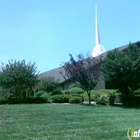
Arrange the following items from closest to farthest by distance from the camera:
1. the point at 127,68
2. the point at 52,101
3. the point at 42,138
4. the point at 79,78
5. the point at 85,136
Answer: the point at 42,138 < the point at 85,136 < the point at 127,68 < the point at 79,78 < the point at 52,101

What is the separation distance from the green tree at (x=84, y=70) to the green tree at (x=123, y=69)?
2.82ft

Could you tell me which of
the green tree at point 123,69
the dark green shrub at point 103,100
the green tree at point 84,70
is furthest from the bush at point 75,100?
the green tree at point 123,69

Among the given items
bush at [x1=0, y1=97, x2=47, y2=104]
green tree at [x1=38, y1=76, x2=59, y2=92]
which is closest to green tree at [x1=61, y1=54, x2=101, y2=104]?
bush at [x1=0, y1=97, x2=47, y2=104]

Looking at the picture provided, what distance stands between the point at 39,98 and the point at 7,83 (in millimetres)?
4014

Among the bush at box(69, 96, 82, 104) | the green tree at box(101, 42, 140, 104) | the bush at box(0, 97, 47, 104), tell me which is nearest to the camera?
the green tree at box(101, 42, 140, 104)

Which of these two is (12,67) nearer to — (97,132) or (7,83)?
(7,83)

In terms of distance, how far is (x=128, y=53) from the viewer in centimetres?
2191

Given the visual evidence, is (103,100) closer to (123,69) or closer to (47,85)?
(123,69)

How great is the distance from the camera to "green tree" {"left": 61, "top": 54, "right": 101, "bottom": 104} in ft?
71.2

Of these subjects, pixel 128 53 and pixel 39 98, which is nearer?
pixel 128 53

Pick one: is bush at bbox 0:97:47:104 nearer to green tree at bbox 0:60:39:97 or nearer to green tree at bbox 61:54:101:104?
green tree at bbox 0:60:39:97

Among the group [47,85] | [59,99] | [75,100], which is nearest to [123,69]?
[75,100]

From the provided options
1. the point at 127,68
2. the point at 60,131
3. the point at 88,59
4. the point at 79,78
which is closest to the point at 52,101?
the point at 79,78

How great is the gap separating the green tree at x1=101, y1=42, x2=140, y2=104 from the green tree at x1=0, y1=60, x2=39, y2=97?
27.9ft
